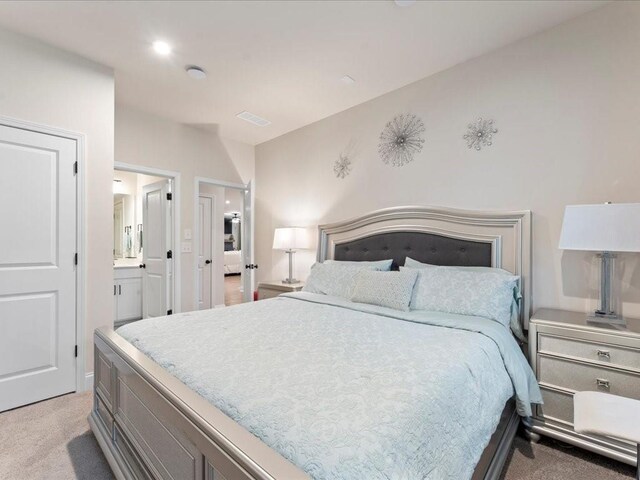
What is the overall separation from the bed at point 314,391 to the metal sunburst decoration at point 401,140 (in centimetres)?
101

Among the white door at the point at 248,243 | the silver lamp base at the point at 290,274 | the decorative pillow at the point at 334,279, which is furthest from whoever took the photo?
the white door at the point at 248,243

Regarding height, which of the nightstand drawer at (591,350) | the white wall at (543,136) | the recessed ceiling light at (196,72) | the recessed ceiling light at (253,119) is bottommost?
the nightstand drawer at (591,350)

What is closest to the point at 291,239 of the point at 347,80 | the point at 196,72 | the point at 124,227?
the point at 347,80

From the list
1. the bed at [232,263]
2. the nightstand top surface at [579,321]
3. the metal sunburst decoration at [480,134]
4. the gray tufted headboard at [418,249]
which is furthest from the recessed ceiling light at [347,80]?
the bed at [232,263]

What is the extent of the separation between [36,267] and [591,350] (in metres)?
3.74

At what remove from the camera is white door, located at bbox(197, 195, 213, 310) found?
5406 millimetres

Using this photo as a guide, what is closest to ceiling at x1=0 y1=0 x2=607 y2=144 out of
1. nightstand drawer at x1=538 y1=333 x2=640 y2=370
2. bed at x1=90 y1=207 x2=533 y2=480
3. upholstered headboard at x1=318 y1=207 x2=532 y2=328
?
upholstered headboard at x1=318 y1=207 x2=532 y2=328

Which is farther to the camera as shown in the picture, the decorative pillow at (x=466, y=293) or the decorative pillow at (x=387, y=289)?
the decorative pillow at (x=387, y=289)

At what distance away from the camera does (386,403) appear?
1.02 m

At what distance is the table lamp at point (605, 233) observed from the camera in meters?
1.73

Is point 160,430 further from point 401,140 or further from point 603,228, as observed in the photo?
point 401,140

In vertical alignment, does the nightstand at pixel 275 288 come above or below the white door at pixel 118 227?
below

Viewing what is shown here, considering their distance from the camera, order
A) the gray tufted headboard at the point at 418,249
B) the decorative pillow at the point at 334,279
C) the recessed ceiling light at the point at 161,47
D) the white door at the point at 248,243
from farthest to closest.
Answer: the white door at the point at 248,243, the decorative pillow at the point at 334,279, the gray tufted headboard at the point at 418,249, the recessed ceiling light at the point at 161,47

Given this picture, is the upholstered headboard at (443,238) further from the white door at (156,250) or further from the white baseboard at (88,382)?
the white baseboard at (88,382)
